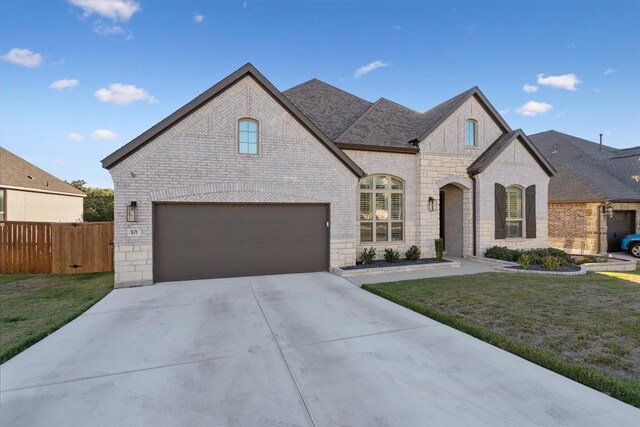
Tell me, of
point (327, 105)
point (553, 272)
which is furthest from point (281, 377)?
point (327, 105)

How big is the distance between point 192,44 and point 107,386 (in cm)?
1303

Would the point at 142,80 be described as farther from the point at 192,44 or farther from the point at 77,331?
the point at 77,331

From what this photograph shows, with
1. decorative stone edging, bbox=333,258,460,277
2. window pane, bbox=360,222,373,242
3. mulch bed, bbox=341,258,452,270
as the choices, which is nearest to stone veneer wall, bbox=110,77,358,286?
mulch bed, bbox=341,258,452,270

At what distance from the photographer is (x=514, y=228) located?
1246 centimetres

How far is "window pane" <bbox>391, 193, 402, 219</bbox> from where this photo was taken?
37.1 ft

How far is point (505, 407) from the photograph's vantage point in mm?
2701

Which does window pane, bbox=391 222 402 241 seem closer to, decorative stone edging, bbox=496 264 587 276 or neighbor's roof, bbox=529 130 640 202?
decorative stone edging, bbox=496 264 587 276

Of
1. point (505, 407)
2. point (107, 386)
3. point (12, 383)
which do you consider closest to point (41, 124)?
point (12, 383)

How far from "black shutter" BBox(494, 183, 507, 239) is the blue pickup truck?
7608mm

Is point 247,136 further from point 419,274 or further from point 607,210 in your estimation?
point 607,210

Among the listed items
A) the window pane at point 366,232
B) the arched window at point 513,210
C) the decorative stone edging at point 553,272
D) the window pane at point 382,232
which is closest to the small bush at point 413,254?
the window pane at point 382,232

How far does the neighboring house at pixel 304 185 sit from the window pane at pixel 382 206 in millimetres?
39

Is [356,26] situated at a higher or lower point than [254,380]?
higher

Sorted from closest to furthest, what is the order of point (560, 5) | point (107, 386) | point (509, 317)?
point (107, 386) < point (509, 317) < point (560, 5)
